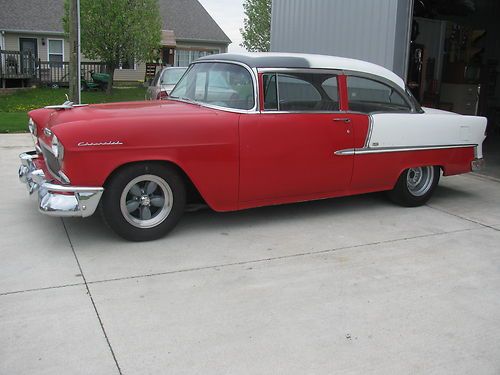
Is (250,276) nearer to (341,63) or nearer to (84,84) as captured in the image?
(341,63)

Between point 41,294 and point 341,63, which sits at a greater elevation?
point 341,63

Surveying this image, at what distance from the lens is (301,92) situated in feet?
17.7

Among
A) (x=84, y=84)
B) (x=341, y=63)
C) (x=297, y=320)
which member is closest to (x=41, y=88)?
(x=84, y=84)

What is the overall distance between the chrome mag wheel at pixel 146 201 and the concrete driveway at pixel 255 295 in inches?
9.1

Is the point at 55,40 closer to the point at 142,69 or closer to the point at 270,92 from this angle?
the point at 142,69

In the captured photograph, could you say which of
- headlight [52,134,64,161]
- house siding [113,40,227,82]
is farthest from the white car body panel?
house siding [113,40,227,82]

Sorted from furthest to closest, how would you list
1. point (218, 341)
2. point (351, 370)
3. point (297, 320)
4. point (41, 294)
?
point (41, 294) → point (297, 320) → point (218, 341) → point (351, 370)

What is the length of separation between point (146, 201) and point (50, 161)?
992mm

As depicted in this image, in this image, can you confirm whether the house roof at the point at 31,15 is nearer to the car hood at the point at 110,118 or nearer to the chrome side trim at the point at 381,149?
the car hood at the point at 110,118

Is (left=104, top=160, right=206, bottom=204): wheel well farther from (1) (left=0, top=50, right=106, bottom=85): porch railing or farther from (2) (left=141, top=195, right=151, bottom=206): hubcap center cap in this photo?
(1) (left=0, top=50, right=106, bottom=85): porch railing

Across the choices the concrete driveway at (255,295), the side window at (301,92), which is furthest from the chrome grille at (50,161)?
the side window at (301,92)

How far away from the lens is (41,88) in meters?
24.8

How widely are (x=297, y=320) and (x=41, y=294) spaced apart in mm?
1793

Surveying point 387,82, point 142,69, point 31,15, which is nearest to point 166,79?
point 387,82
